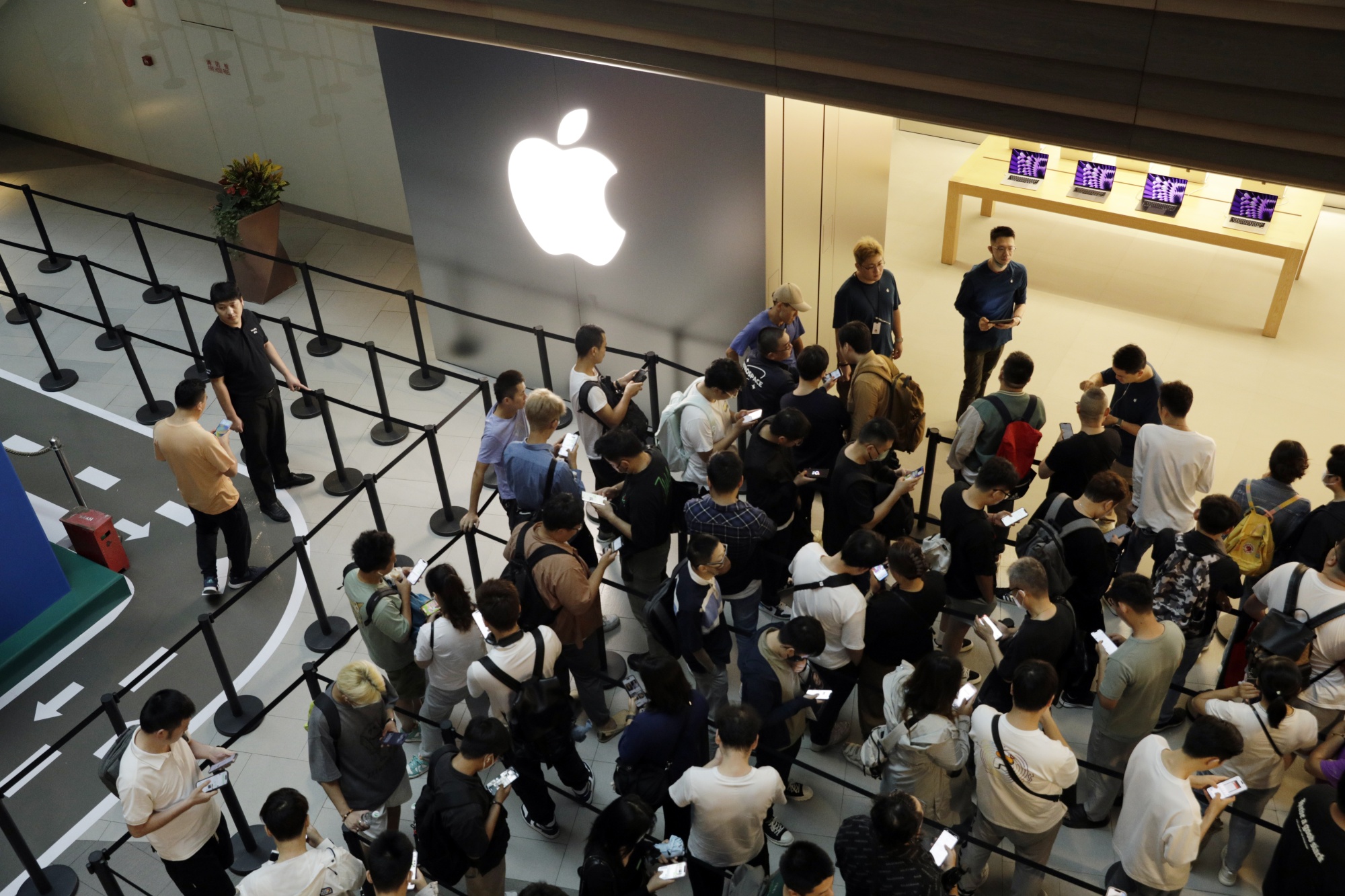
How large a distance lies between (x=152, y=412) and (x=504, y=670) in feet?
19.2

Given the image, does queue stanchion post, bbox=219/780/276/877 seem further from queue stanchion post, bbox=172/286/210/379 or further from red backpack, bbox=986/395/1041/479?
red backpack, bbox=986/395/1041/479

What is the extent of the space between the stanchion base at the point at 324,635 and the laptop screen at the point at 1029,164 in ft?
24.9

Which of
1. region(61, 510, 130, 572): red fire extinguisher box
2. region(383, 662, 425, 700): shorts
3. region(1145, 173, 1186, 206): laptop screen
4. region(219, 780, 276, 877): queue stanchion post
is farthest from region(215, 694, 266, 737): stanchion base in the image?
region(1145, 173, 1186, 206): laptop screen

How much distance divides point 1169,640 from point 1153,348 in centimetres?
542

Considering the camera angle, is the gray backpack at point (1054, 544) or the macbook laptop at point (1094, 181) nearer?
the gray backpack at point (1054, 544)

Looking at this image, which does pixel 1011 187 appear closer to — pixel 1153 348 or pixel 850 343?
pixel 1153 348

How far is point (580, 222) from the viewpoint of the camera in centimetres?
869

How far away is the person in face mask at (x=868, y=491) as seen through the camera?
19.8 feet

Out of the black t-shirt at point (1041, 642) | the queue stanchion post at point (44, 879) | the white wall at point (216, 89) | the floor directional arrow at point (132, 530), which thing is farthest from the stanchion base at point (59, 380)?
the black t-shirt at point (1041, 642)

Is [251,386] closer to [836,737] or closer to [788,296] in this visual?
[788,296]

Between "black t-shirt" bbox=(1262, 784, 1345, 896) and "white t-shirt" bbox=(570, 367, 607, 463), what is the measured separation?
13.5ft

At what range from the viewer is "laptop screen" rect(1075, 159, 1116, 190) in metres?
10.4

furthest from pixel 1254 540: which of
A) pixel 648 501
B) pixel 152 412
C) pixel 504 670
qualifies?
pixel 152 412

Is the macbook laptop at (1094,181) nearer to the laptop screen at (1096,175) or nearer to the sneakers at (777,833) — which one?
the laptop screen at (1096,175)
